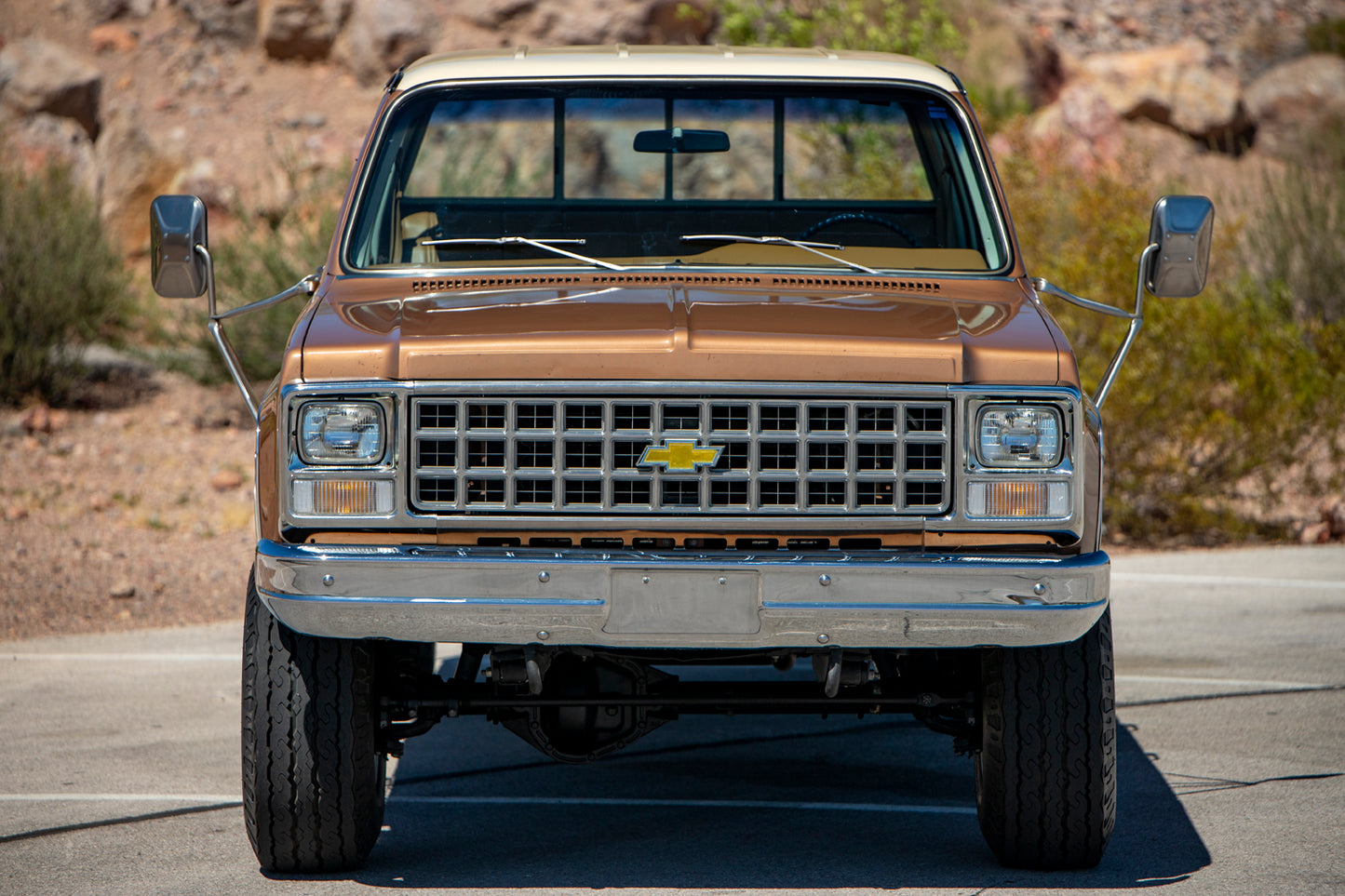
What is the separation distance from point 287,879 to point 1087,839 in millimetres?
2060

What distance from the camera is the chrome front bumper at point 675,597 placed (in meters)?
3.29

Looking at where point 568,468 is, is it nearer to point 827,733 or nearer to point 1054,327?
point 1054,327

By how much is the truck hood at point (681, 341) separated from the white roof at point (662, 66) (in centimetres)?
117

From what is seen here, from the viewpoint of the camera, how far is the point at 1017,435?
3.45m

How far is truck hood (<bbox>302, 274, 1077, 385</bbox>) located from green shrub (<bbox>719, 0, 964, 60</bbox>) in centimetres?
1065

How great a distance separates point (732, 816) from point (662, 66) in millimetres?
2363

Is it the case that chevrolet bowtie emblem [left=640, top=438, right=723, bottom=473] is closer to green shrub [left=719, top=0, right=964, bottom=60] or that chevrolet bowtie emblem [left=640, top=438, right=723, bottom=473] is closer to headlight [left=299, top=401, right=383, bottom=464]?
headlight [left=299, top=401, right=383, bottom=464]

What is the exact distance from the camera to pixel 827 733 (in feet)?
18.0

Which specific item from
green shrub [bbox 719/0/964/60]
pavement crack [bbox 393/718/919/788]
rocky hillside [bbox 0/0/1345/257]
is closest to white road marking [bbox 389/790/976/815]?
A: pavement crack [bbox 393/718/919/788]

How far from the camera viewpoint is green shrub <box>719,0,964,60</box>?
14258 millimetres

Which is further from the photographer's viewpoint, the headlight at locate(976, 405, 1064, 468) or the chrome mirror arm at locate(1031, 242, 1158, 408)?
the chrome mirror arm at locate(1031, 242, 1158, 408)

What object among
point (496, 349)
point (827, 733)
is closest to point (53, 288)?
point (827, 733)

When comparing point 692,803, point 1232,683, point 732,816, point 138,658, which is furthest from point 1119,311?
point 138,658

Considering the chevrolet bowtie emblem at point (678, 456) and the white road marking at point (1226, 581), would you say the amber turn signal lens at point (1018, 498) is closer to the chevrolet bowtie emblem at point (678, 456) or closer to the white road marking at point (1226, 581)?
the chevrolet bowtie emblem at point (678, 456)
